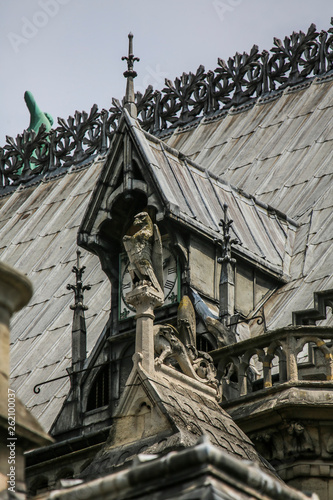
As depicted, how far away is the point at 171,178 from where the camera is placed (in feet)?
94.7

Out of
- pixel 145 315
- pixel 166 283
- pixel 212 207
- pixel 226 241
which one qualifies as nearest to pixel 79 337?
pixel 166 283

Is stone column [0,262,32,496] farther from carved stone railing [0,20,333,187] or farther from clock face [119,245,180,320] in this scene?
carved stone railing [0,20,333,187]

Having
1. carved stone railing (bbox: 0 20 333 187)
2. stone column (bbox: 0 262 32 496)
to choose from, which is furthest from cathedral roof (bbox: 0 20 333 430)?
stone column (bbox: 0 262 32 496)

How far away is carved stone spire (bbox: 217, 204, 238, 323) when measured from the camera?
27.0 metres

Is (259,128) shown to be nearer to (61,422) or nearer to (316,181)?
(316,181)

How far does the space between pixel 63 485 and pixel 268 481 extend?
200cm

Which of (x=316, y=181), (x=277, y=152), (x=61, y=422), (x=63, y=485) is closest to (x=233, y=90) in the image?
(x=277, y=152)

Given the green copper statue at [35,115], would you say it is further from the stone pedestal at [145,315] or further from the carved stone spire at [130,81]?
the stone pedestal at [145,315]

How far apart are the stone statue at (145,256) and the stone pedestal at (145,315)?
7.4 inches

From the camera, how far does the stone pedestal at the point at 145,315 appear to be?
71.8 ft

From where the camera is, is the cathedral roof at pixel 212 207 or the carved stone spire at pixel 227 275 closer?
the carved stone spire at pixel 227 275

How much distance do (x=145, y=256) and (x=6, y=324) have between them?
7.76 m

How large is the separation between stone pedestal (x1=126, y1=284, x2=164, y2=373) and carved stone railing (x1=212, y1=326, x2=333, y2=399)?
2270 mm

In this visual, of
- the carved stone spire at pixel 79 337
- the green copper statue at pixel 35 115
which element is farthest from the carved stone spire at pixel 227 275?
the green copper statue at pixel 35 115
